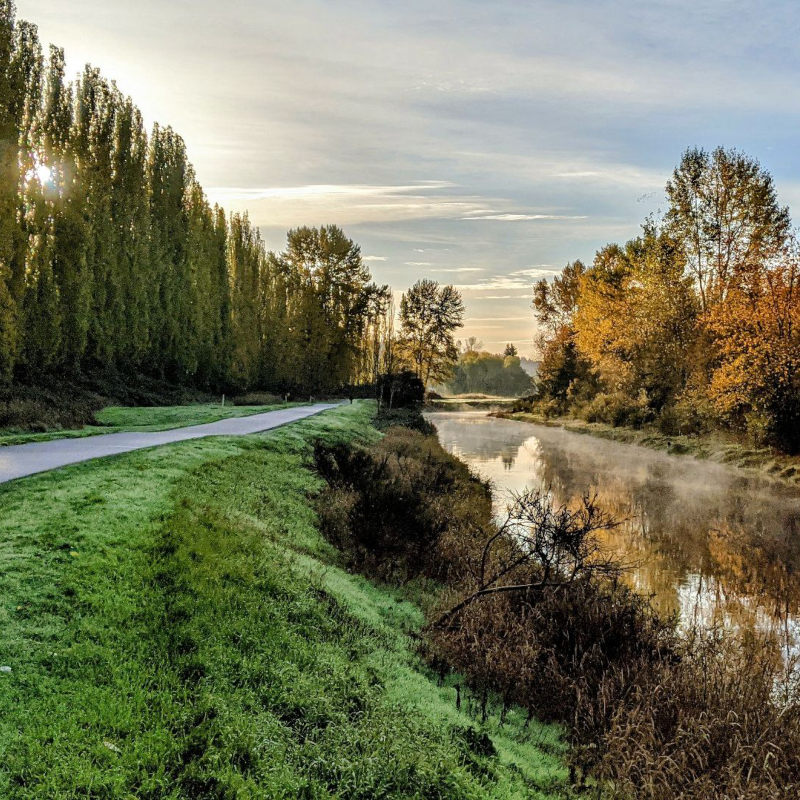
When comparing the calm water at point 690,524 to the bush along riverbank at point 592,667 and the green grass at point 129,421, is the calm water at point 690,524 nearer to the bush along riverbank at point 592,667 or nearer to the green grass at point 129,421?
the bush along riverbank at point 592,667

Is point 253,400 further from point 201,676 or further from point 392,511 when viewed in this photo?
point 201,676

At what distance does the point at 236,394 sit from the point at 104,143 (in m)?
16.1

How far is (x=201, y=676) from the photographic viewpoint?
15.8 ft

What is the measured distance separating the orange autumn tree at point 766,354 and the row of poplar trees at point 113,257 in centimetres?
2508

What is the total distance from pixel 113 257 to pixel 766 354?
26374 millimetres

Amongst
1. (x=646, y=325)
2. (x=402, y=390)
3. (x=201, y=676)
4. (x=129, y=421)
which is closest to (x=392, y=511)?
(x=201, y=676)

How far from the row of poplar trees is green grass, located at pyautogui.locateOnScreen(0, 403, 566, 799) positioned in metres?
15.7

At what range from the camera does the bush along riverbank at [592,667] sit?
5449 mm

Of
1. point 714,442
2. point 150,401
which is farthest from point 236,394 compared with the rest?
point 714,442

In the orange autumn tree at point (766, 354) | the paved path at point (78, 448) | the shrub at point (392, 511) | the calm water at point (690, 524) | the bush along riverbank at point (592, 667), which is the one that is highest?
the orange autumn tree at point (766, 354)

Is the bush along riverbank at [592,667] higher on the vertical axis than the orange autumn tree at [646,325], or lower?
lower

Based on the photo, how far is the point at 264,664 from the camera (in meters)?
5.29

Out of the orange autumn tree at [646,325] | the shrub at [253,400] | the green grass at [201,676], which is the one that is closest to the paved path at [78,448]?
the green grass at [201,676]

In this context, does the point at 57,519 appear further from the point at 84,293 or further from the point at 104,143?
the point at 104,143
